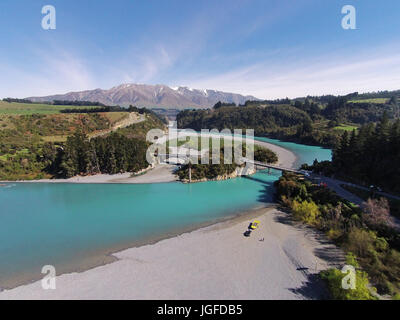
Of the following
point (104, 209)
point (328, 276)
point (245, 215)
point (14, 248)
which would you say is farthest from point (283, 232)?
point (14, 248)

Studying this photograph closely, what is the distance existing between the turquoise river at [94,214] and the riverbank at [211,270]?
3.04 meters

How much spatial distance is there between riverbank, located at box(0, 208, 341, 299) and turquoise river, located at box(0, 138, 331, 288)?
9.96 ft

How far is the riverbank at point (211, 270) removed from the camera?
1439 cm

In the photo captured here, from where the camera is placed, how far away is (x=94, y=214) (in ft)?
96.3

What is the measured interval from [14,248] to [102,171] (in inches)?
1164

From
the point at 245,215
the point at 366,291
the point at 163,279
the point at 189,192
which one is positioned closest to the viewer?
the point at 366,291

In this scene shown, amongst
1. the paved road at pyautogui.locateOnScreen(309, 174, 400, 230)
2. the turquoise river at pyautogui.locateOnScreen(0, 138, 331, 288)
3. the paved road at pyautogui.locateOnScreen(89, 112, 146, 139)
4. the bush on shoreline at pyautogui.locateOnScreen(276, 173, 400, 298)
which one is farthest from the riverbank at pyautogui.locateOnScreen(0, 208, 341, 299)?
the paved road at pyautogui.locateOnScreen(89, 112, 146, 139)

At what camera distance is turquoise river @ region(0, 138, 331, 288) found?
20.0 m

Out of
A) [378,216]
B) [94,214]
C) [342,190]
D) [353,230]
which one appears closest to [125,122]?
[94,214]

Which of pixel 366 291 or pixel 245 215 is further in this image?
pixel 245 215

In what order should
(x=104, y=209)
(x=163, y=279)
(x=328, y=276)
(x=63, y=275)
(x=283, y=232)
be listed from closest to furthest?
1. (x=328, y=276)
2. (x=163, y=279)
3. (x=63, y=275)
4. (x=283, y=232)
5. (x=104, y=209)

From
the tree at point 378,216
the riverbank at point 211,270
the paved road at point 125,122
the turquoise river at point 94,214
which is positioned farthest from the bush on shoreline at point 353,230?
the paved road at point 125,122

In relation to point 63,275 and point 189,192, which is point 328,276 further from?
point 189,192

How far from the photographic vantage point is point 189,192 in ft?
126
